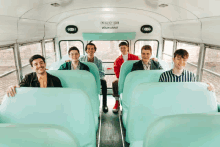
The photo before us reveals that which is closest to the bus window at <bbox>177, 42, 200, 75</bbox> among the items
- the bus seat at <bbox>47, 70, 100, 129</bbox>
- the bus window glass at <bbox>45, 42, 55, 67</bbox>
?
the bus seat at <bbox>47, 70, 100, 129</bbox>

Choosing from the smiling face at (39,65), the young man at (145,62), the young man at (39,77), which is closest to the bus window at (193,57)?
the young man at (145,62)

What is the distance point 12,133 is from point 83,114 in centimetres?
62

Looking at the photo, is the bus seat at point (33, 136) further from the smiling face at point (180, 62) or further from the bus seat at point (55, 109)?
the smiling face at point (180, 62)

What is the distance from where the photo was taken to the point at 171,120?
844mm

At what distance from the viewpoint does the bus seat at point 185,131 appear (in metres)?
0.83

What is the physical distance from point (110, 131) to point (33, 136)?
2268mm

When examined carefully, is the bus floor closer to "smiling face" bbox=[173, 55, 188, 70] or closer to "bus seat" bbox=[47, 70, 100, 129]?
"bus seat" bbox=[47, 70, 100, 129]

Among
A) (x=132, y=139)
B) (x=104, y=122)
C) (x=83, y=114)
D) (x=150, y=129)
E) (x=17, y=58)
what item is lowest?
(x=104, y=122)

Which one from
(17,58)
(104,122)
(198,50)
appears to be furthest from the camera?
(104,122)

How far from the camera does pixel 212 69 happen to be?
8.43 feet

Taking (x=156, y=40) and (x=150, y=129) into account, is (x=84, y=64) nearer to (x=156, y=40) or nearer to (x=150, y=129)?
(x=150, y=129)

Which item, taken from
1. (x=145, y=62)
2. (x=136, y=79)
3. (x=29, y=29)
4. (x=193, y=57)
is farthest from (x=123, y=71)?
(x=29, y=29)

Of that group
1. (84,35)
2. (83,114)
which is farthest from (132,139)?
(84,35)

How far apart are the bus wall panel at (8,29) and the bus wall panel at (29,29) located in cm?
14
